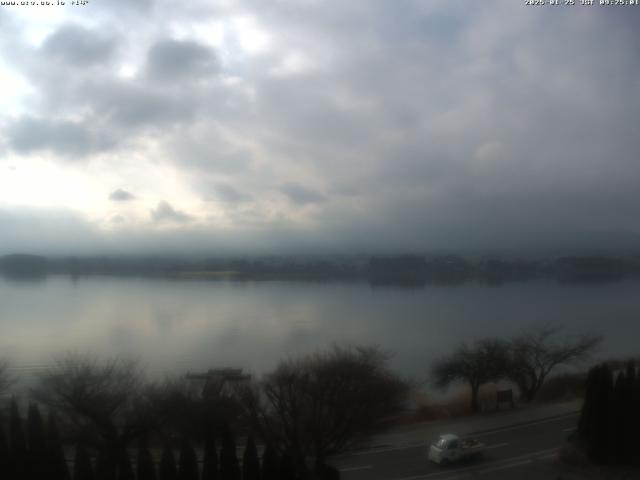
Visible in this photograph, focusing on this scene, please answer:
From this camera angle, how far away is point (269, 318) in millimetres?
20031

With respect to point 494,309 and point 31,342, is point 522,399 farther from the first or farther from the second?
point 494,309

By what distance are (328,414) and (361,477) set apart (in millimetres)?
672

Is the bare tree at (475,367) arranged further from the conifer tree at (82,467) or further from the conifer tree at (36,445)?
the conifer tree at (36,445)

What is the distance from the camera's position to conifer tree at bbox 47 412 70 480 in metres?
4.05

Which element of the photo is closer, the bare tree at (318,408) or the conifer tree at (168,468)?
the conifer tree at (168,468)

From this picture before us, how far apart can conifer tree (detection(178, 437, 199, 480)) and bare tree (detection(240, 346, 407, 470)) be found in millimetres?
752

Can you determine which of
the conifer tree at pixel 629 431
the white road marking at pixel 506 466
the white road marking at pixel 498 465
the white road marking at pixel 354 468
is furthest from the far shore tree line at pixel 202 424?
the conifer tree at pixel 629 431

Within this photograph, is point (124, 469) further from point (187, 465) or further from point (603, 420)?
point (603, 420)

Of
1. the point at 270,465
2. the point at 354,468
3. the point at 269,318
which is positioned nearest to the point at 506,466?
the point at 354,468

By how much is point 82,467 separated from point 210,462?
3.14 ft

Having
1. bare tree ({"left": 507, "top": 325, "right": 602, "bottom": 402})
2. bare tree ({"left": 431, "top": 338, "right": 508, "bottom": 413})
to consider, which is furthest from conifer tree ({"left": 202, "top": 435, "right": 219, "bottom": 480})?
bare tree ({"left": 507, "top": 325, "right": 602, "bottom": 402})

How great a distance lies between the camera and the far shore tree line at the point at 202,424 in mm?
4133

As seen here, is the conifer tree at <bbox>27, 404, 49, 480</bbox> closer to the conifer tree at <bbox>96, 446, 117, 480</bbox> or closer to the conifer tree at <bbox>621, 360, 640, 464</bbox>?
the conifer tree at <bbox>96, 446, 117, 480</bbox>

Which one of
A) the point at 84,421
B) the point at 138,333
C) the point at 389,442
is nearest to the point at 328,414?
the point at 389,442
